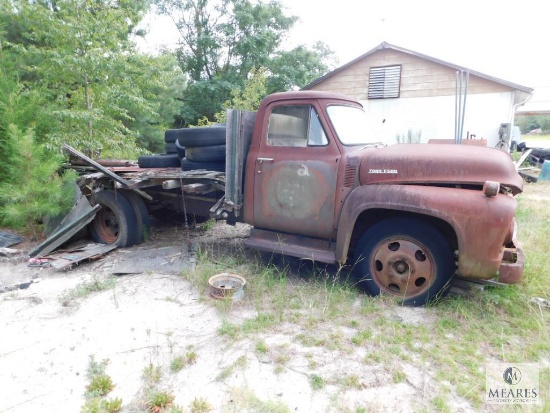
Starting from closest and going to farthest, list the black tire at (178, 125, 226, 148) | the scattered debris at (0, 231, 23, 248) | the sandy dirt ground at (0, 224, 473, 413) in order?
the sandy dirt ground at (0, 224, 473, 413) < the black tire at (178, 125, 226, 148) < the scattered debris at (0, 231, 23, 248)

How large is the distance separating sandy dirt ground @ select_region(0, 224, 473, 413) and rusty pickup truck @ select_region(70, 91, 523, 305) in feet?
1.82

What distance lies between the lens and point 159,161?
20.0 ft

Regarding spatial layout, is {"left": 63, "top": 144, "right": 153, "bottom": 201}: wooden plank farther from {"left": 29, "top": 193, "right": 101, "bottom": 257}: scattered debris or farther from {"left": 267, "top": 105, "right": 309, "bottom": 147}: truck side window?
{"left": 267, "top": 105, "right": 309, "bottom": 147}: truck side window

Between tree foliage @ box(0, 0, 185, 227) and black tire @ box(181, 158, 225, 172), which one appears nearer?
black tire @ box(181, 158, 225, 172)

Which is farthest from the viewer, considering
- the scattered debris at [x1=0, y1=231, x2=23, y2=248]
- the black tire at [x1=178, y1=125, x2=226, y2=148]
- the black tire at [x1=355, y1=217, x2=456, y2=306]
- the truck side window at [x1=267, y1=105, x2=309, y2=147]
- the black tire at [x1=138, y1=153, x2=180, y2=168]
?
the black tire at [x1=138, y1=153, x2=180, y2=168]

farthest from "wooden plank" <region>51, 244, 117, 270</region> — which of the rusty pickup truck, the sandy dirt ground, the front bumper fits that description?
the front bumper

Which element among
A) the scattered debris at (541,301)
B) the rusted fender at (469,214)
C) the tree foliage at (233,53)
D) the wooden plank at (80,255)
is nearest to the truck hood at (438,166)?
the rusted fender at (469,214)

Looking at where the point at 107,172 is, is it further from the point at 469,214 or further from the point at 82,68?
the point at 469,214

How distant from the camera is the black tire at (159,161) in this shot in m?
6.08

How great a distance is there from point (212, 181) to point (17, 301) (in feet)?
7.90

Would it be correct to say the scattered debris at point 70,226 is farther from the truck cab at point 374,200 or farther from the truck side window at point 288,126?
the truck side window at point 288,126

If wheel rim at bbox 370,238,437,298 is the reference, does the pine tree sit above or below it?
Result: above

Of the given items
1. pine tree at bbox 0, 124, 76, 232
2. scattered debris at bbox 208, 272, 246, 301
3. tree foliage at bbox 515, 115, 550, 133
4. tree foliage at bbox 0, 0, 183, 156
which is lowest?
scattered debris at bbox 208, 272, 246, 301

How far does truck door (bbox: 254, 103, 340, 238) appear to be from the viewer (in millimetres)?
3773
